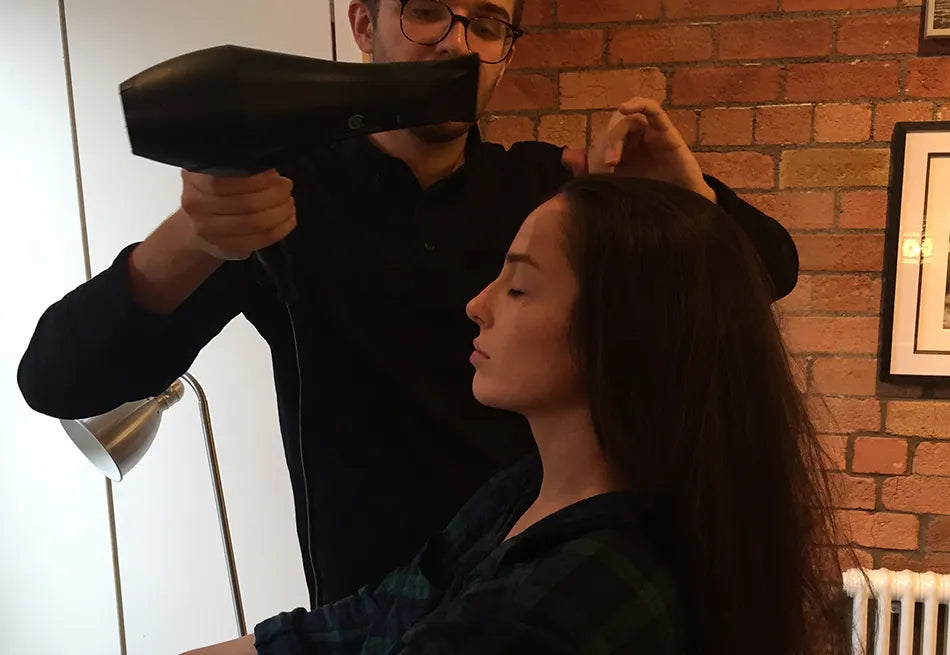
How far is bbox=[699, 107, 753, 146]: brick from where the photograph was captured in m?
1.59

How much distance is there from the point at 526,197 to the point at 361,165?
0.68 feet

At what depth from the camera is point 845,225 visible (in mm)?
1572

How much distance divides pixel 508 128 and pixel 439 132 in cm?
86

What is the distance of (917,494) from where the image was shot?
1602mm

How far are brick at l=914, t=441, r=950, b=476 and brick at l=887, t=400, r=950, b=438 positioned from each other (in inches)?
0.8

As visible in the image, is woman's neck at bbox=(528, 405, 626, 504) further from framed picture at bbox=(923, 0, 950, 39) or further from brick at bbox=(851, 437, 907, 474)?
framed picture at bbox=(923, 0, 950, 39)

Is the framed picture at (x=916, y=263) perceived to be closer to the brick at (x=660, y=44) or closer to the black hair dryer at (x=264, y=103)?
the brick at (x=660, y=44)

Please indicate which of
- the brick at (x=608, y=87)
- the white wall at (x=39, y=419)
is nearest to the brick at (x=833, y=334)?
the brick at (x=608, y=87)

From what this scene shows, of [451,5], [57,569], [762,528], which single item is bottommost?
[57,569]

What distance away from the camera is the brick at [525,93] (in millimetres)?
1666

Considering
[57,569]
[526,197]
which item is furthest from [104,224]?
[526,197]

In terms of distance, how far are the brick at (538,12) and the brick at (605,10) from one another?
2 centimetres

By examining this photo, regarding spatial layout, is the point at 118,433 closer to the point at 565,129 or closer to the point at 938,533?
the point at 565,129

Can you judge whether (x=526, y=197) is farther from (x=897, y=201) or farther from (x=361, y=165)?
(x=897, y=201)
